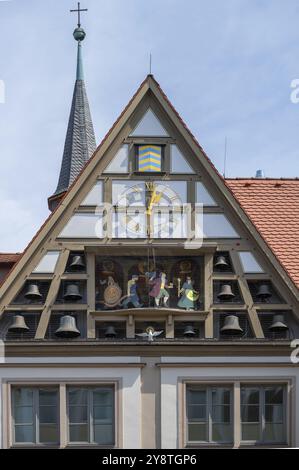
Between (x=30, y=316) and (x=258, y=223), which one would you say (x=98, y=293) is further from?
(x=258, y=223)

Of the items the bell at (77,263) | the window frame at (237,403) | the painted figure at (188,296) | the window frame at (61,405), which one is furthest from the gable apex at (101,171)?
the window frame at (237,403)

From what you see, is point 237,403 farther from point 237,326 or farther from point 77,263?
point 77,263

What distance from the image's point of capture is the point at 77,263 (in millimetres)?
21781

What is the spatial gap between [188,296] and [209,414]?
217 centimetres

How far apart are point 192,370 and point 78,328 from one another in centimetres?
218

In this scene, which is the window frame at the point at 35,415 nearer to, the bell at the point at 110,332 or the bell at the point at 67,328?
the bell at the point at 67,328

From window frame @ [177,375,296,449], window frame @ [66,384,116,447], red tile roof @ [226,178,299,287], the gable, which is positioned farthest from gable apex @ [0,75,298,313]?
window frame @ [66,384,116,447]

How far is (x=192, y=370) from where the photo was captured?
21422 millimetres

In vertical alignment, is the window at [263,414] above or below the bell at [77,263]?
below

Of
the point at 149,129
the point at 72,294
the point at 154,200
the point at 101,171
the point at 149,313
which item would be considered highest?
the point at 149,129

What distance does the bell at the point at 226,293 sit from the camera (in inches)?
855

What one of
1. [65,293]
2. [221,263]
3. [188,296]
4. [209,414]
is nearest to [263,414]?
[209,414]

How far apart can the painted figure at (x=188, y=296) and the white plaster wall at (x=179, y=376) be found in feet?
3.30
